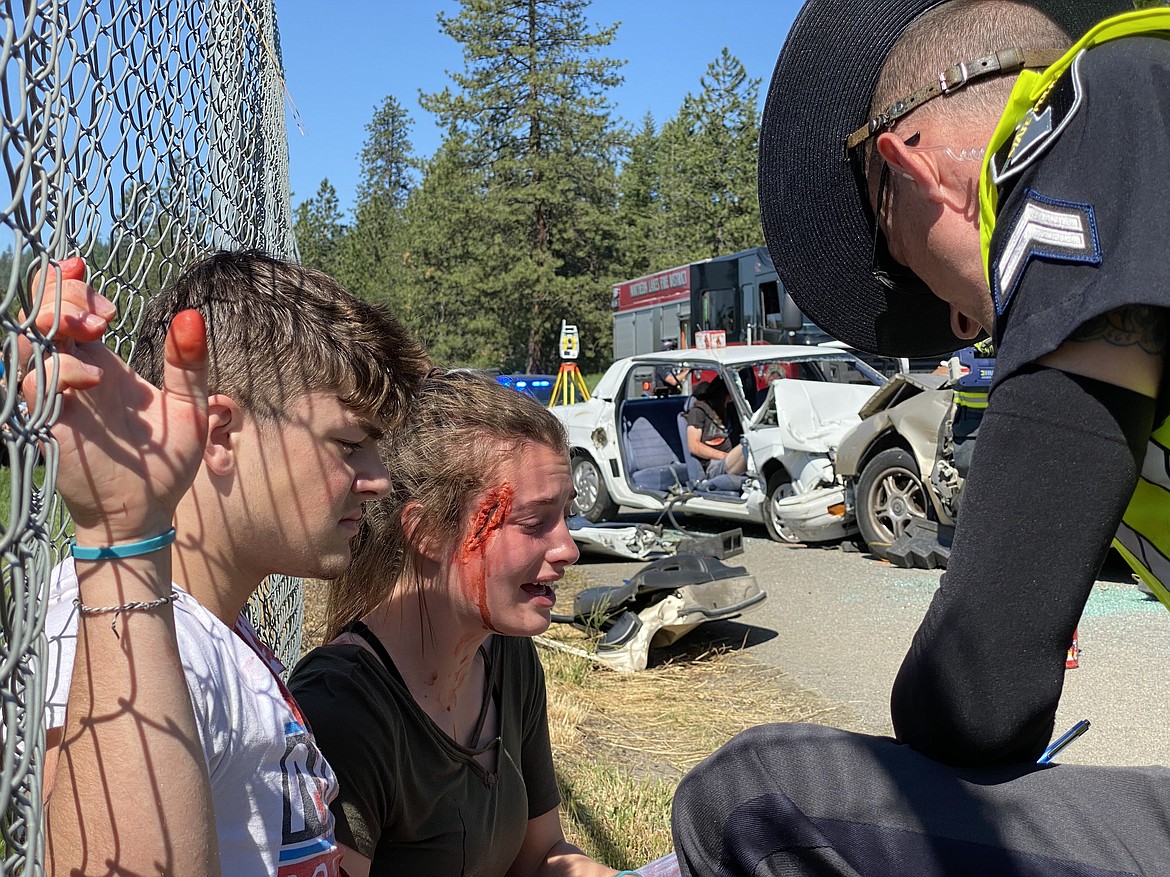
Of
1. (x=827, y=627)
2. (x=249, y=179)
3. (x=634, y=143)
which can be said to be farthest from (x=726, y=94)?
(x=249, y=179)

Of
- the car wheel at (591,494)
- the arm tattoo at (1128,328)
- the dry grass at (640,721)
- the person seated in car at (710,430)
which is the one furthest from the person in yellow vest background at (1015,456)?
the car wheel at (591,494)

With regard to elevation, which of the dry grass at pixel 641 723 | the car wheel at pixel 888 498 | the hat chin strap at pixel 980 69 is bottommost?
the dry grass at pixel 641 723

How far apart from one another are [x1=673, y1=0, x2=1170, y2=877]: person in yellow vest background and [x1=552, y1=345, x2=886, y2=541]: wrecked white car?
7.17 m

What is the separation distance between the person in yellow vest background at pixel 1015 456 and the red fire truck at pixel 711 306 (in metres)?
11.3

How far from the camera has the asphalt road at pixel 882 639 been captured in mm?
4926

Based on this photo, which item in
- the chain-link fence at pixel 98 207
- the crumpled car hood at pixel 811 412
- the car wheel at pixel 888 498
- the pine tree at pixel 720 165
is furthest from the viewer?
the pine tree at pixel 720 165

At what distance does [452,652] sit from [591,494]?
28.9 ft

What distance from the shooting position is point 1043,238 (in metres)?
1.24

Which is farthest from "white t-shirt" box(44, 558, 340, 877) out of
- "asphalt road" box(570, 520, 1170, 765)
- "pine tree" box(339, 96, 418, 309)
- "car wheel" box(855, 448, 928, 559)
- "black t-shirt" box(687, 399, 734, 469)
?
"pine tree" box(339, 96, 418, 309)

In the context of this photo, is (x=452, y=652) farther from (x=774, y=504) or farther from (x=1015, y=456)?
(x=774, y=504)

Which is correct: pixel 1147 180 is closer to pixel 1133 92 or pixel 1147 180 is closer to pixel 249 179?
pixel 1133 92

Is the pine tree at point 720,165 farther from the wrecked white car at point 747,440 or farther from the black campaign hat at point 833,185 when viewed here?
the black campaign hat at point 833,185

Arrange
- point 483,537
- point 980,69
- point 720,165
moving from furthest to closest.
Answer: point 720,165 < point 483,537 < point 980,69

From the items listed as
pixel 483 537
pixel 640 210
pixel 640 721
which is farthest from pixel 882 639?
pixel 640 210
